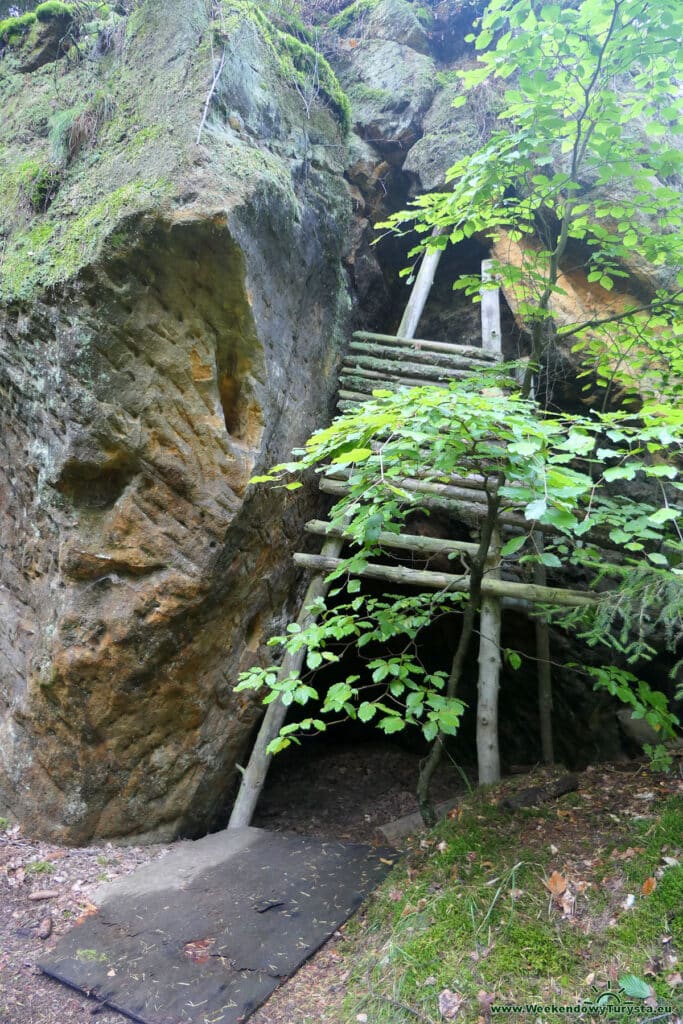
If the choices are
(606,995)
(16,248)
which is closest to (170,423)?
(16,248)

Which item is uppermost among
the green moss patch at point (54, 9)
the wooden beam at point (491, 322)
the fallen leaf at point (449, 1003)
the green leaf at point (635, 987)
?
the green moss patch at point (54, 9)

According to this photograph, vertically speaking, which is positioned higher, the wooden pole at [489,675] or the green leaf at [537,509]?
the green leaf at [537,509]

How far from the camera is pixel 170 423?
4387 mm

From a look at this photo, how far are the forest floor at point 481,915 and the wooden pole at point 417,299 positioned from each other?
16.6 ft

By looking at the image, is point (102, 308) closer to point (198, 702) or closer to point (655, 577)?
point (198, 702)

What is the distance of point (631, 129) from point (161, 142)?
5.65 m

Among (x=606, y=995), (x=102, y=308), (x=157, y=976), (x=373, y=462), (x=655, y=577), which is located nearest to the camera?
(x=606, y=995)

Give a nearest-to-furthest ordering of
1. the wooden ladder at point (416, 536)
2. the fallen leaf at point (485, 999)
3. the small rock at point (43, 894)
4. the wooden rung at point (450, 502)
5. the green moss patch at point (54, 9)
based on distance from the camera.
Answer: the fallen leaf at point (485, 999)
the small rock at point (43, 894)
the wooden ladder at point (416, 536)
the wooden rung at point (450, 502)
the green moss patch at point (54, 9)

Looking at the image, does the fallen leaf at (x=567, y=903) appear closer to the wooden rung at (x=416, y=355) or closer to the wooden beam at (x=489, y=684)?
the wooden beam at (x=489, y=684)

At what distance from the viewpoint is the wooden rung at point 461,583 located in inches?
170

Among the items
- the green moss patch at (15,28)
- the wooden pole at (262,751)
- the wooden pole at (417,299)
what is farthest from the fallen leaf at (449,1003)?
the green moss patch at (15,28)

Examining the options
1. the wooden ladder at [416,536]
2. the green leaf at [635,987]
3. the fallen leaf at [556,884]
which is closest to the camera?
the green leaf at [635,987]

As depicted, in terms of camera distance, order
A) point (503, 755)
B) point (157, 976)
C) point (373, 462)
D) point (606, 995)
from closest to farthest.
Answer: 1. point (606, 995)
2. point (373, 462)
3. point (157, 976)
4. point (503, 755)

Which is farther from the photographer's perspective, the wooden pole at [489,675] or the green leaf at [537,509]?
the wooden pole at [489,675]
